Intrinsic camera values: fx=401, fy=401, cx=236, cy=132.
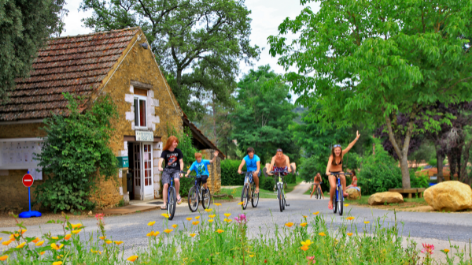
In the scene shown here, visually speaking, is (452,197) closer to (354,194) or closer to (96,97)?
(354,194)

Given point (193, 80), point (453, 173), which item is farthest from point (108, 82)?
point (453, 173)

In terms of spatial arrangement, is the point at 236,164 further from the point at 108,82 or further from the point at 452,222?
the point at 452,222

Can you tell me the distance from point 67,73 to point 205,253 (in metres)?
12.2

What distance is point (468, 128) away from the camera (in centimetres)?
2558

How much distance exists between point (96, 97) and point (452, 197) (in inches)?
443

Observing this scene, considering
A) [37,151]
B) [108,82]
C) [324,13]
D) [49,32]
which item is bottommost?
[37,151]

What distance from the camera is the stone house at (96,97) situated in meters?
13.3

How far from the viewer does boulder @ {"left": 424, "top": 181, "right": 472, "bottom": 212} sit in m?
11.2

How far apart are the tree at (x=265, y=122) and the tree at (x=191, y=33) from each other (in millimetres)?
19115

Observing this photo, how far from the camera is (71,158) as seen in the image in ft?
40.2

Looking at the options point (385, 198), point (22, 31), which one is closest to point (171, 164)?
point (22, 31)

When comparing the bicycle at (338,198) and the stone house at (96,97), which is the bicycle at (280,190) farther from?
the stone house at (96,97)

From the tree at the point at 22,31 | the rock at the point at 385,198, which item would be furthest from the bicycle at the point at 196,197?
the rock at the point at 385,198

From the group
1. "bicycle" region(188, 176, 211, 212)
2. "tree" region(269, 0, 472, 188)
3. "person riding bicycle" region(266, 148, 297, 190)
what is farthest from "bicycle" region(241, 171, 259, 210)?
"tree" region(269, 0, 472, 188)
